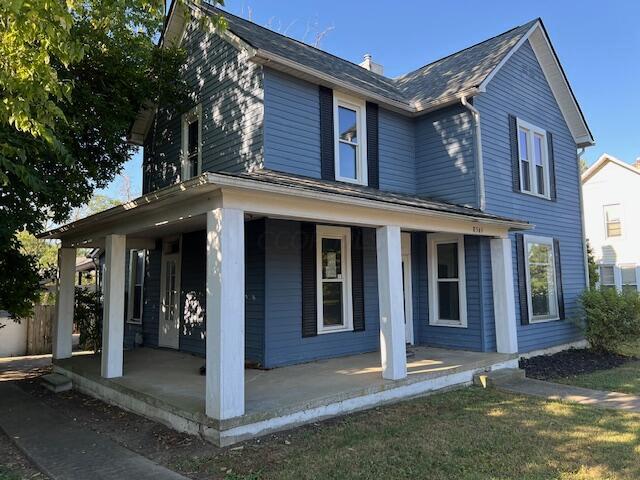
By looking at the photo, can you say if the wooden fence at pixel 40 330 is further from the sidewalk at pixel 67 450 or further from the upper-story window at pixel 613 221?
the upper-story window at pixel 613 221

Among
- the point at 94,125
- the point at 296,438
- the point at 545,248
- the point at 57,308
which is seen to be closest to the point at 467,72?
the point at 545,248

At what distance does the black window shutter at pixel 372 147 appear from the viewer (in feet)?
31.8

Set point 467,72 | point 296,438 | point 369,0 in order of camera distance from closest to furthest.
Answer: point 296,438
point 467,72
point 369,0

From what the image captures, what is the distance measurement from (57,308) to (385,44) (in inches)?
681

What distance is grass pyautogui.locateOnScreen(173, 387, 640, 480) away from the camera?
170 inches

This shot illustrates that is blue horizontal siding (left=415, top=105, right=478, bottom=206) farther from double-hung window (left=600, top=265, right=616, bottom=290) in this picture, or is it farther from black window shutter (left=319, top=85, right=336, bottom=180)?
double-hung window (left=600, top=265, right=616, bottom=290)

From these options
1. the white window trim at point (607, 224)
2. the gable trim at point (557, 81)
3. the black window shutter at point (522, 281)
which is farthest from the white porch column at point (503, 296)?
the white window trim at point (607, 224)

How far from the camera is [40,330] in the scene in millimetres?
13977

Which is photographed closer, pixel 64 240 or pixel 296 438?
pixel 296 438

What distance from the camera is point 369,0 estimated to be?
15.5 metres

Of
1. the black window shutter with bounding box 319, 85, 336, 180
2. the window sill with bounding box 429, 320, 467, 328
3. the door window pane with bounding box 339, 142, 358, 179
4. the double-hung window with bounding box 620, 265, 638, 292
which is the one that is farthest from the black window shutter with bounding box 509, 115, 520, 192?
the double-hung window with bounding box 620, 265, 638, 292

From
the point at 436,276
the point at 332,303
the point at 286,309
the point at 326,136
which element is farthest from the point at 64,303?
the point at 436,276

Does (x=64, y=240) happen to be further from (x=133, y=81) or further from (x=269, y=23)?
(x=269, y=23)

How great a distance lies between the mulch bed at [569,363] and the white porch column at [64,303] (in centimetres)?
917
